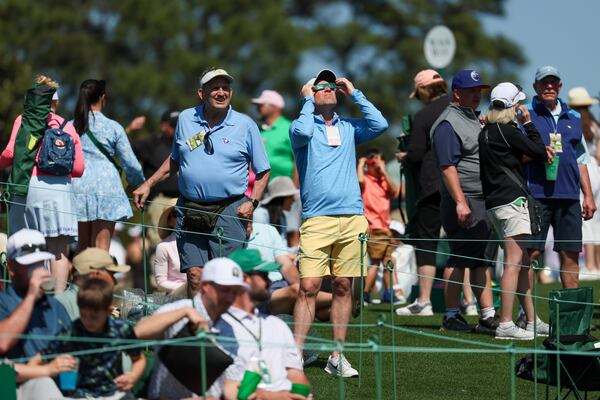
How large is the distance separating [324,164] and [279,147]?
14.5 ft

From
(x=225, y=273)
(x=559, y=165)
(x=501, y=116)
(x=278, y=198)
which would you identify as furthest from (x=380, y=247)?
(x=225, y=273)

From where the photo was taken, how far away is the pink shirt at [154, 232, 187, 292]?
1035cm

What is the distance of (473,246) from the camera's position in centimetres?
1074

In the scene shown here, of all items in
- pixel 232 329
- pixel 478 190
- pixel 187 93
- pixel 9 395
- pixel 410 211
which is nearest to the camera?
pixel 9 395

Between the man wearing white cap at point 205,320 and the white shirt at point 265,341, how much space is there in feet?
0.14

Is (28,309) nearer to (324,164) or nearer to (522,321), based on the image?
(324,164)

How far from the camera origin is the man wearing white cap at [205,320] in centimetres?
672

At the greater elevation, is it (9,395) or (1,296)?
Result: (1,296)

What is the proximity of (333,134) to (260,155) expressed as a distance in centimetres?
51

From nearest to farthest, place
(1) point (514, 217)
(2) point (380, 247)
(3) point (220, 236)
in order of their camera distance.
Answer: (3) point (220, 236), (1) point (514, 217), (2) point (380, 247)

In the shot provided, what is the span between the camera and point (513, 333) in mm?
10375

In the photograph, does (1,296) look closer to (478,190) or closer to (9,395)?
(9,395)

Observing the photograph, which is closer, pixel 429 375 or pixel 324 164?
pixel 324 164

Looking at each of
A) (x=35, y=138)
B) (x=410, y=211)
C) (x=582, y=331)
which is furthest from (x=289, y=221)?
(x=582, y=331)
